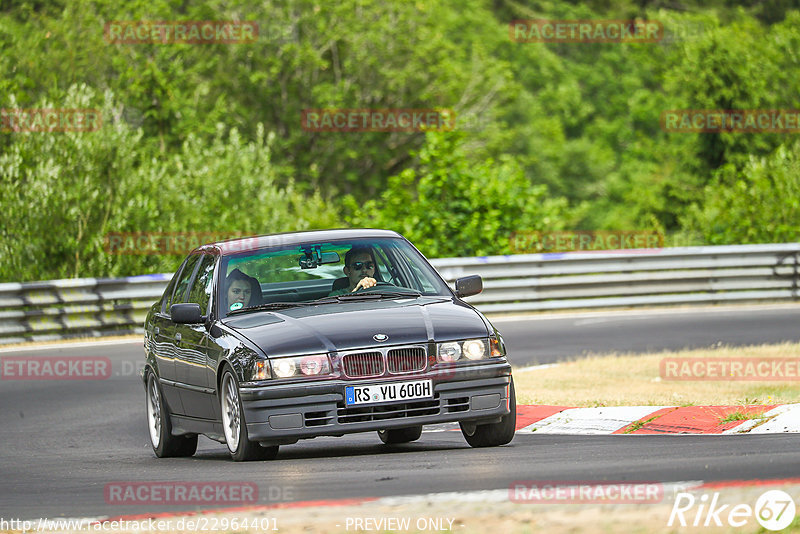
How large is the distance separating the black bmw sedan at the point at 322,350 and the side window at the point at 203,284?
0.06ft

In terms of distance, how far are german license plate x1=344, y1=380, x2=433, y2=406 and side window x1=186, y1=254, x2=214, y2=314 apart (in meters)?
1.69

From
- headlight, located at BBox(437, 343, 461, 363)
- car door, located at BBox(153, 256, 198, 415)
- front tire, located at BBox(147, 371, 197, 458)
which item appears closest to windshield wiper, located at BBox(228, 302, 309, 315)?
car door, located at BBox(153, 256, 198, 415)

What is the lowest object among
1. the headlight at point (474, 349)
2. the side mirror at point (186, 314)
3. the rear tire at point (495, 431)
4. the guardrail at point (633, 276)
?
the guardrail at point (633, 276)

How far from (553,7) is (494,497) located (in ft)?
224

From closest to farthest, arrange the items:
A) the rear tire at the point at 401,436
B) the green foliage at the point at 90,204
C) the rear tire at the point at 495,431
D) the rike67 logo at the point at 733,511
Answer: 1. the rike67 logo at the point at 733,511
2. the rear tire at the point at 495,431
3. the rear tire at the point at 401,436
4. the green foliage at the point at 90,204

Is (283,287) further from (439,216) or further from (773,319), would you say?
(439,216)

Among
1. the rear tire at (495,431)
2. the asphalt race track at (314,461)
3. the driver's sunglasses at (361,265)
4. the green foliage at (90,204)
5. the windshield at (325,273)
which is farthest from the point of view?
the green foliage at (90,204)

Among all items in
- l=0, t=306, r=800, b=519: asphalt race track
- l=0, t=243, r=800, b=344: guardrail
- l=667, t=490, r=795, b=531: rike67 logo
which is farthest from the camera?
l=0, t=243, r=800, b=344: guardrail

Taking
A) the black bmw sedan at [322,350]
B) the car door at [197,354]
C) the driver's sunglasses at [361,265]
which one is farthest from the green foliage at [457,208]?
the driver's sunglasses at [361,265]

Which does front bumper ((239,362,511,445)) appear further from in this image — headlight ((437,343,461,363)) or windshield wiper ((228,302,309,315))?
windshield wiper ((228,302,309,315))

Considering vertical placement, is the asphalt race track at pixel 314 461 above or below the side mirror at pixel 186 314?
below

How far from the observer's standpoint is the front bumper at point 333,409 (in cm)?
804

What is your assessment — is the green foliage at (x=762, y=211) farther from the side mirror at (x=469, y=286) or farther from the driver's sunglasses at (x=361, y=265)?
the driver's sunglasses at (x=361, y=265)

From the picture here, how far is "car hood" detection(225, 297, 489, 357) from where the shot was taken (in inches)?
320
